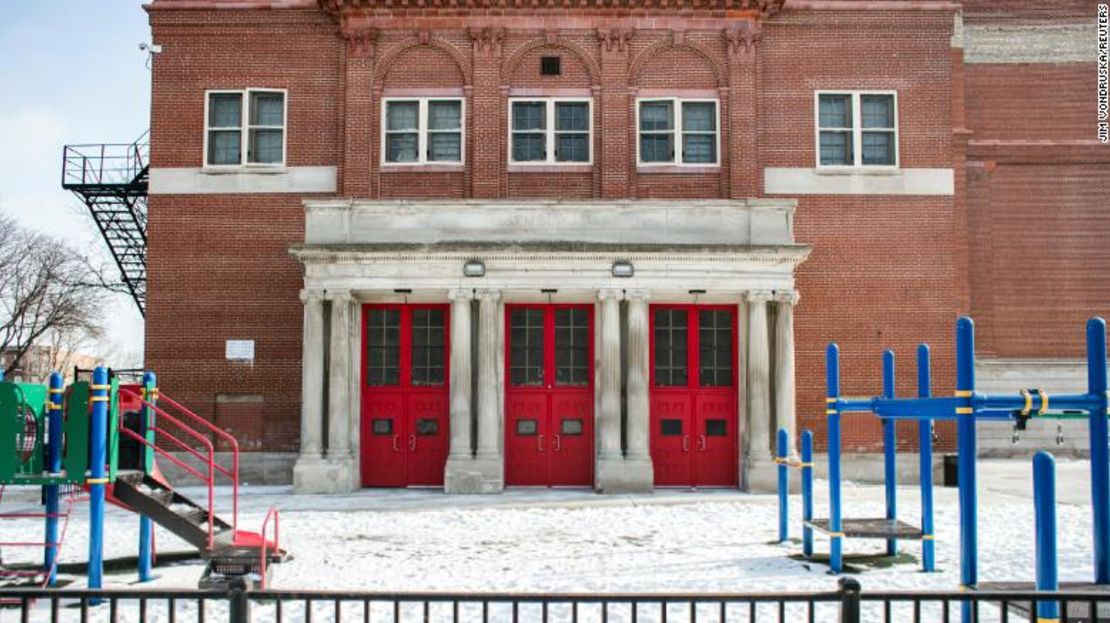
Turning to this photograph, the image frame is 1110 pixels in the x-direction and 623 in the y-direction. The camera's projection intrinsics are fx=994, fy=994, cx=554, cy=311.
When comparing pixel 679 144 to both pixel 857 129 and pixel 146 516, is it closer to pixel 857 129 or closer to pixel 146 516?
pixel 857 129

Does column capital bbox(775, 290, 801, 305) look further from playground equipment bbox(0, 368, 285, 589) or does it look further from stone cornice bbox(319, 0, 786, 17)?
playground equipment bbox(0, 368, 285, 589)

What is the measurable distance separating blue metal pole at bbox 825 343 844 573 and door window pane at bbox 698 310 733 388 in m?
9.88

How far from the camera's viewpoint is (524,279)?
22266 millimetres

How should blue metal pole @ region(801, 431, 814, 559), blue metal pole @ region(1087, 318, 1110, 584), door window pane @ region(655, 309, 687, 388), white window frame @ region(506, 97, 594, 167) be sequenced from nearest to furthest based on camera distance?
1. blue metal pole @ region(1087, 318, 1110, 584)
2. blue metal pole @ region(801, 431, 814, 559)
3. door window pane @ region(655, 309, 687, 388)
4. white window frame @ region(506, 97, 594, 167)

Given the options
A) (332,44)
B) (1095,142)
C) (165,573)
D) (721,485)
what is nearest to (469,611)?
(165,573)

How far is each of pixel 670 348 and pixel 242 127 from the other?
11.9 m

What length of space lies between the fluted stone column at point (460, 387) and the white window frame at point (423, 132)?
159 inches

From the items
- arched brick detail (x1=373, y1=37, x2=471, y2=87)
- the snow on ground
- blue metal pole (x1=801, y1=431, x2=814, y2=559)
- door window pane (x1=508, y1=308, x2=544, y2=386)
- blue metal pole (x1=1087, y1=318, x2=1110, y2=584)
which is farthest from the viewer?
arched brick detail (x1=373, y1=37, x2=471, y2=87)

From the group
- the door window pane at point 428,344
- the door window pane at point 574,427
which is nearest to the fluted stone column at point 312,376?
the door window pane at point 428,344

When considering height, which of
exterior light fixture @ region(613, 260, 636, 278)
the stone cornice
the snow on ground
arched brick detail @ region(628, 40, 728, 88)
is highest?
the stone cornice

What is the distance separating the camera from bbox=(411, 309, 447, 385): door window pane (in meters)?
23.7

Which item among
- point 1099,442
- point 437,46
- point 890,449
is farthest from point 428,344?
point 1099,442

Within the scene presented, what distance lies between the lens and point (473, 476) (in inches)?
866

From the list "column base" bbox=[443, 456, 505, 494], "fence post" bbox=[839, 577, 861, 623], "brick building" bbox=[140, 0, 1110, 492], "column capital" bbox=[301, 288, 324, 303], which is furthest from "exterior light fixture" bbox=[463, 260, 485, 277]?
"fence post" bbox=[839, 577, 861, 623]
